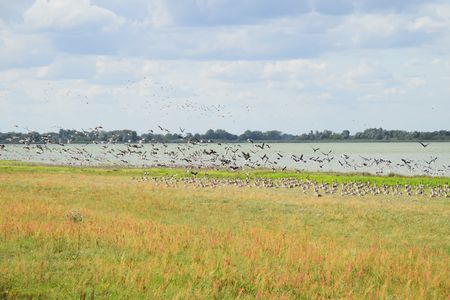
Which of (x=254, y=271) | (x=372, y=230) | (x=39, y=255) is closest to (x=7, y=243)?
(x=39, y=255)

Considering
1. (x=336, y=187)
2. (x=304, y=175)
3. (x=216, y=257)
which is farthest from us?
(x=304, y=175)

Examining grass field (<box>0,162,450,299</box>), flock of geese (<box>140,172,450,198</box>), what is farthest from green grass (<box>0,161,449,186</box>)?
grass field (<box>0,162,450,299</box>)

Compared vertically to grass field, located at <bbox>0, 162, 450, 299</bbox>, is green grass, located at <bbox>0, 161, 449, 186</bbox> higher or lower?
lower

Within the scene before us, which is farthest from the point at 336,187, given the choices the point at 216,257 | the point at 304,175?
the point at 216,257

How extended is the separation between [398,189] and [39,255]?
35171 millimetres

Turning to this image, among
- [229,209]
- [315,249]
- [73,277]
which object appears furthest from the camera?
[229,209]

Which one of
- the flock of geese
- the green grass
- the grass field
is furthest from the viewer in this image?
the green grass

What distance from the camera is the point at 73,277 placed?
12.4 m

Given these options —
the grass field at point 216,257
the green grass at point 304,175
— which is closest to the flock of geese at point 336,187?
the green grass at point 304,175

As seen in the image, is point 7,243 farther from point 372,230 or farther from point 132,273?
point 372,230

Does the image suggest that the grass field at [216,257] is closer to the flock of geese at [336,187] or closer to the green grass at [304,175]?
the flock of geese at [336,187]

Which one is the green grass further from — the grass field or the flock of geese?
the grass field

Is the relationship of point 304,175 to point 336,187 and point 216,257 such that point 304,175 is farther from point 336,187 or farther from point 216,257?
point 216,257

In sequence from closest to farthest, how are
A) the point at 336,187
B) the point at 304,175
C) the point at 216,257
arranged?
the point at 216,257, the point at 336,187, the point at 304,175
